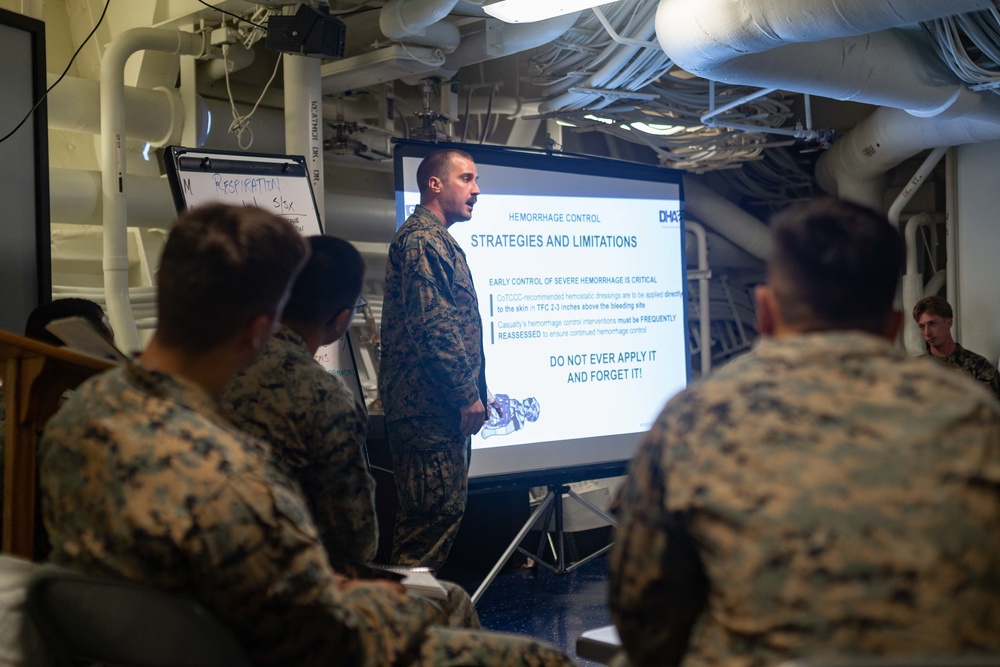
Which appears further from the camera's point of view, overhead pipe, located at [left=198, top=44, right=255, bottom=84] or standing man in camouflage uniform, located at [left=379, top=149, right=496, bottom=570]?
overhead pipe, located at [left=198, top=44, right=255, bottom=84]

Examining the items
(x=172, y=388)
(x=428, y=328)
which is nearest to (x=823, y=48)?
(x=428, y=328)

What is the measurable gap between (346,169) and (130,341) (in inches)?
69.7

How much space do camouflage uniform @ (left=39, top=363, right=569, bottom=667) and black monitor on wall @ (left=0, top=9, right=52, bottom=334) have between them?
6.76ft

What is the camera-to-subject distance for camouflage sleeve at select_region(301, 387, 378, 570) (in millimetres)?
1697

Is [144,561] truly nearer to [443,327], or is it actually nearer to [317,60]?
[443,327]

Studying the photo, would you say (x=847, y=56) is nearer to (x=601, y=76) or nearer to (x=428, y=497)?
(x=601, y=76)

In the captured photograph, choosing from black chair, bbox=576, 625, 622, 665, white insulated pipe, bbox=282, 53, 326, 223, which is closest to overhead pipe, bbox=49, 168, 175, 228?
white insulated pipe, bbox=282, 53, 326, 223

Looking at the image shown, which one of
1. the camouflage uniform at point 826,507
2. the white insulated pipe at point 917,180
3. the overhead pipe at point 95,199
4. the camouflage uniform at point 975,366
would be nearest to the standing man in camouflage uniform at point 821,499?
the camouflage uniform at point 826,507

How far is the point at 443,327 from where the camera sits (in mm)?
3092

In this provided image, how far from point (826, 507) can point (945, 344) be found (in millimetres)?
4142

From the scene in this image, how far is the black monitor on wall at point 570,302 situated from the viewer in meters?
3.85

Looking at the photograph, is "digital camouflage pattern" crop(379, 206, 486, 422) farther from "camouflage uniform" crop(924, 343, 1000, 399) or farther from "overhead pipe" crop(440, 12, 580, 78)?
"camouflage uniform" crop(924, 343, 1000, 399)

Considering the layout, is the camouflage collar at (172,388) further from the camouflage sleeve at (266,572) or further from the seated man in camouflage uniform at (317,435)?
the seated man in camouflage uniform at (317,435)

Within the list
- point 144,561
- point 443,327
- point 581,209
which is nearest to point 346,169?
point 581,209
